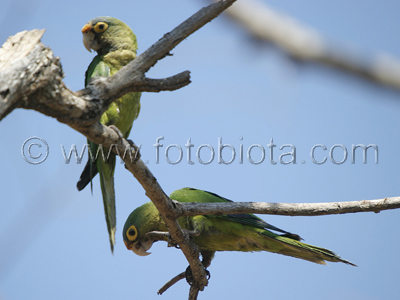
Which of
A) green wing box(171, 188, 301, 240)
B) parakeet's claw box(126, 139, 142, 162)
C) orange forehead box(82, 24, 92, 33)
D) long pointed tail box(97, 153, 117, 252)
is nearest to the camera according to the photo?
parakeet's claw box(126, 139, 142, 162)

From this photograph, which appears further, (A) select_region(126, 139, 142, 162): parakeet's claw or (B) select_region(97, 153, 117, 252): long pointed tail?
(B) select_region(97, 153, 117, 252): long pointed tail

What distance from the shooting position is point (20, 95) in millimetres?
2059

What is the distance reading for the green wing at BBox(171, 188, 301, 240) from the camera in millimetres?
4285

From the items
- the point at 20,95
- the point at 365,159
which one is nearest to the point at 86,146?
the point at 20,95

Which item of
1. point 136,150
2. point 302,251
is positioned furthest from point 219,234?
point 136,150

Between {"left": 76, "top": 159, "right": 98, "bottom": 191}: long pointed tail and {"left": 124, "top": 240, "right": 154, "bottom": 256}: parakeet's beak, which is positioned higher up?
{"left": 76, "top": 159, "right": 98, "bottom": 191}: long pointed tail

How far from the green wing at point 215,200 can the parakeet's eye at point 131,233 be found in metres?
0.56

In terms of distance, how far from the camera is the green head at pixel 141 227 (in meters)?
4.58

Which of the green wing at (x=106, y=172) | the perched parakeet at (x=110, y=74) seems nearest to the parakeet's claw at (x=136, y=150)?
the green wing at (x=106, y=172)

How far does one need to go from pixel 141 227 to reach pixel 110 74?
1.71 metres

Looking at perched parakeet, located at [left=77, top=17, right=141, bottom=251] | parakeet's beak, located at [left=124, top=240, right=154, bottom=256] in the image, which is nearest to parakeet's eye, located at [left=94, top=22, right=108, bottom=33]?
perched parakeet, located at [left=77, top=17, right=141, bottom=251]

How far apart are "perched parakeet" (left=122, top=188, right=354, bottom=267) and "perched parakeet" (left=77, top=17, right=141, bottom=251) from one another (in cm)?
78

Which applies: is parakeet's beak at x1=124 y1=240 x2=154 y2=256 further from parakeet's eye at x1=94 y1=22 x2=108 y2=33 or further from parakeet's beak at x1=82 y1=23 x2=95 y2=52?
parakeet's eye at x1=94 y1=22 x2=108 y2=33

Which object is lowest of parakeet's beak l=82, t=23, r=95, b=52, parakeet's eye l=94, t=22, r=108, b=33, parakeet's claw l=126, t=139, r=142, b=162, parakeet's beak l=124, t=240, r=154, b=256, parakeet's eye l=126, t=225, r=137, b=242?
parakeet's beak l=124, t=240, r=154, b=256
